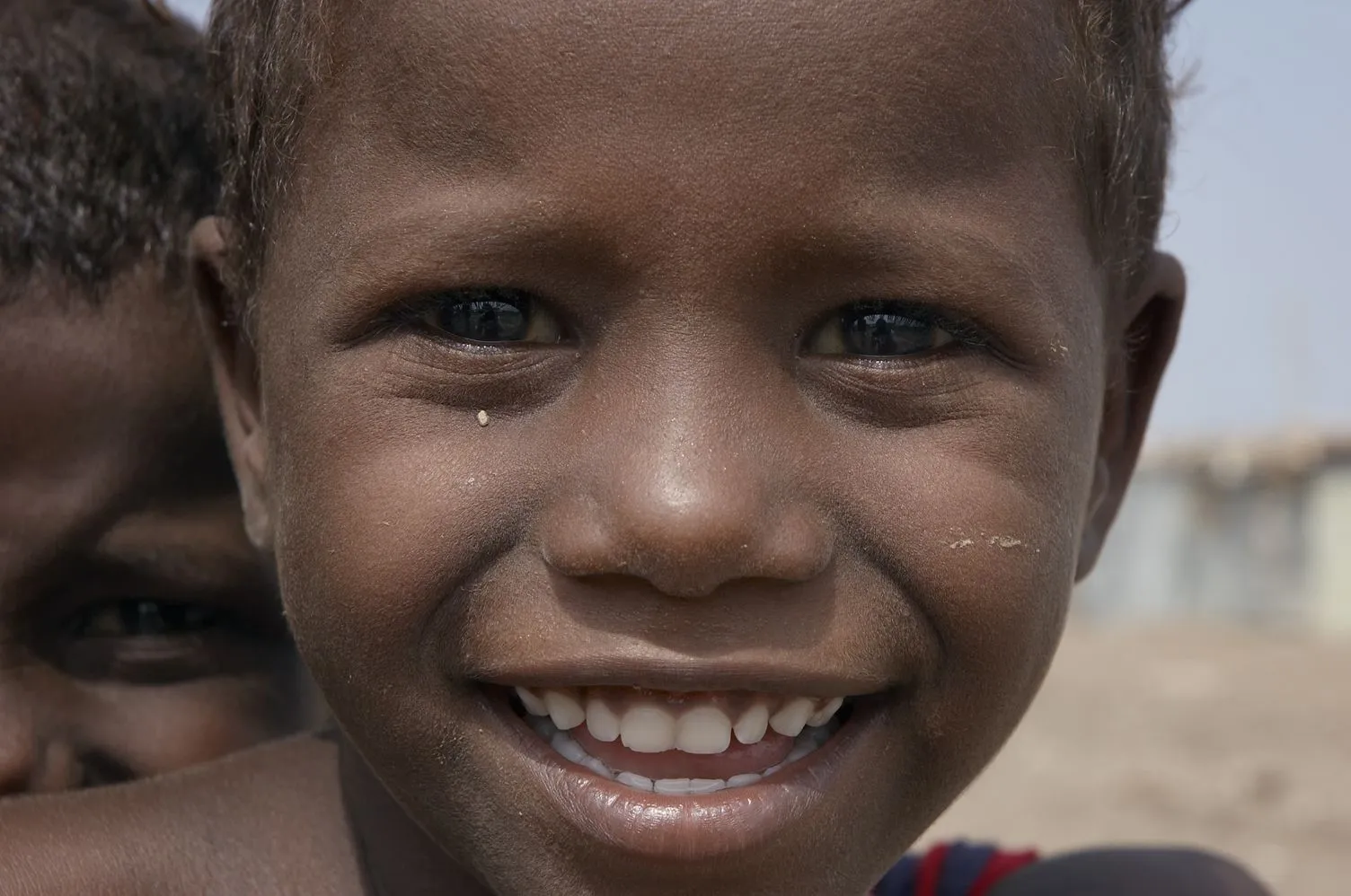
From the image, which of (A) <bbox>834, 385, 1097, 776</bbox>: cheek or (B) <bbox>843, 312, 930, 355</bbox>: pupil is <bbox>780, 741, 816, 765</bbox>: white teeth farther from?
(B) <bbox>843, 312, 930, 355</bbox>: pupil

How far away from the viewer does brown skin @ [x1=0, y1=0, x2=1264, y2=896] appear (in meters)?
1.46

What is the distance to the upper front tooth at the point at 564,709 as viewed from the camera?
157 cm

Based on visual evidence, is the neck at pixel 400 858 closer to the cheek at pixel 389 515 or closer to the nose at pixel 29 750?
the cheek at pixel 389 515

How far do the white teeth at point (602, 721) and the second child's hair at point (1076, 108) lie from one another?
0.72m

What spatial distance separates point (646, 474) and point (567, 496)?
0.29ft

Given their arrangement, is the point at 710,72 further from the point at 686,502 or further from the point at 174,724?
the point at 174,724

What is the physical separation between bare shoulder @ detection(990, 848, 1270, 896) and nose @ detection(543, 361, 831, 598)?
1294mm

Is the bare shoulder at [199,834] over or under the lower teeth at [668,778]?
under

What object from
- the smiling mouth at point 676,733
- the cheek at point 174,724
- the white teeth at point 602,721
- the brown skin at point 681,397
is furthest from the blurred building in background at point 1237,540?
the white teeth at point 602,721

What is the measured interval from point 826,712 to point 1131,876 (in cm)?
117

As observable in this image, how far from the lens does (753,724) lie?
157cm

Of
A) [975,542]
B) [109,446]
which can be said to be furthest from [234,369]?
[975,542]

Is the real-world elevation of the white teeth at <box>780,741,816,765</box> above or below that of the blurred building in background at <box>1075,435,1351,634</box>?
above

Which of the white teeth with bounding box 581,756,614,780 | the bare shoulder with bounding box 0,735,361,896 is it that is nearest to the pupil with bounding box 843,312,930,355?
the white teeth with bounding box 581,756,614,780
